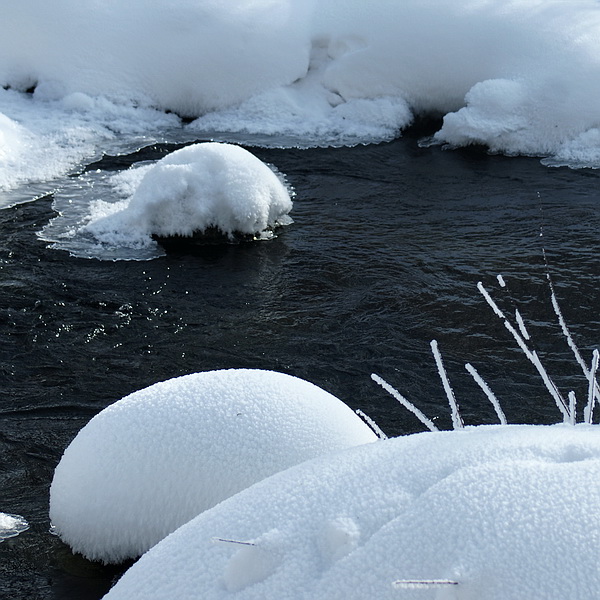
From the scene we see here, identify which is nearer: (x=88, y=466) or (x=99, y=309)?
(x=88, y=466)

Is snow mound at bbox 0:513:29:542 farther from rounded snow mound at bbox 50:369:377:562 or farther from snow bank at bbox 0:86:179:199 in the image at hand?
snow bank at bbox 0:86:179:199

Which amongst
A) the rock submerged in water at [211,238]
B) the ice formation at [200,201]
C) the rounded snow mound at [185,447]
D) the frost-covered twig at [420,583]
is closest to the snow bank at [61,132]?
the ice formation at [200,201]

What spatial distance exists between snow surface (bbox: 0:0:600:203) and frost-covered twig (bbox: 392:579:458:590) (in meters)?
8.68

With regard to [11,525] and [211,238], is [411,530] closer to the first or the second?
[11,525]

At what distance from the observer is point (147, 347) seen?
21.3 ft

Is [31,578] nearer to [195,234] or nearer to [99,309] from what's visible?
[99,309]

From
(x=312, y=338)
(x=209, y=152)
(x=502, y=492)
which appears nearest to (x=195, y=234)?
(x=209, y=152)

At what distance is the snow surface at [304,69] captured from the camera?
1055 centimetres

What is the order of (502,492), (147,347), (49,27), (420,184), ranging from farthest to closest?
1. (49,27)
2. (420,184)
3. (147,347)
4. (502,492)

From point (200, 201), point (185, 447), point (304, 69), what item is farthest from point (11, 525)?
point (304, 69)

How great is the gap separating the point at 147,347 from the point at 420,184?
394 cm

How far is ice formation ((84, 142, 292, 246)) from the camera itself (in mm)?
8219

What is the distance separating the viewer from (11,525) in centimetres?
457

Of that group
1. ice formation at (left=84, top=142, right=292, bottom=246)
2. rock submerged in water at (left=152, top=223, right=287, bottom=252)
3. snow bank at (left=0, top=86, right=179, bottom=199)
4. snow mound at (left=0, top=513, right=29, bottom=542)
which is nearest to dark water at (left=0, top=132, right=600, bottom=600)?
snow mound at (left=0, top=513, right=29, bottom=542)
